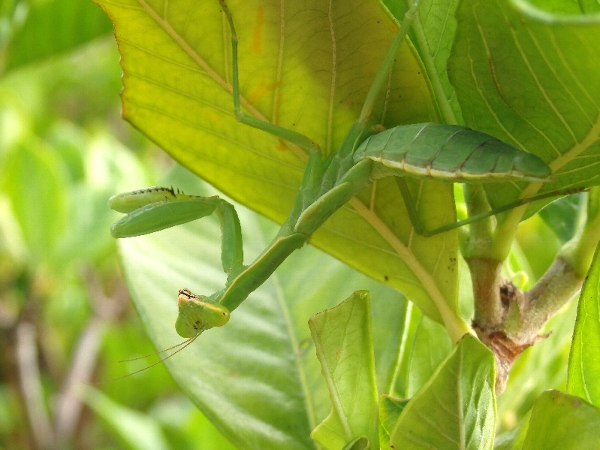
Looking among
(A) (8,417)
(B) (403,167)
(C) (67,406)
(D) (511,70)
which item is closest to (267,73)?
(B) (403,167)

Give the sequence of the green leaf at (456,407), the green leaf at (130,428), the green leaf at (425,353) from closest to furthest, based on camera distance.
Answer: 1. the green leaf at (456,407)
2. the green leaf at (425,353)
3. the green leaf at (130,428)

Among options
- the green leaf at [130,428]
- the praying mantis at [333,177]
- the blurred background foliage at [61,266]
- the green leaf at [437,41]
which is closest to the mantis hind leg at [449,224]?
the praying mantis at [333,177]

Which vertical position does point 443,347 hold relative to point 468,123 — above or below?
below

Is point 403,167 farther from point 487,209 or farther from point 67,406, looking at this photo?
point 67,406

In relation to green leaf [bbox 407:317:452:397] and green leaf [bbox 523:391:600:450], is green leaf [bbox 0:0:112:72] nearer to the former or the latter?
green leaf [bbox 407:317:452:397]

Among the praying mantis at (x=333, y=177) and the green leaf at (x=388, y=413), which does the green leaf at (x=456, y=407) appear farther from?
the praying mantis at (x=333, y=177)

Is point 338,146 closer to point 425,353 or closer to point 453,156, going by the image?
point 453,156

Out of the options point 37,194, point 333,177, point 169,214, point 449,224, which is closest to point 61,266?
point 37,194
